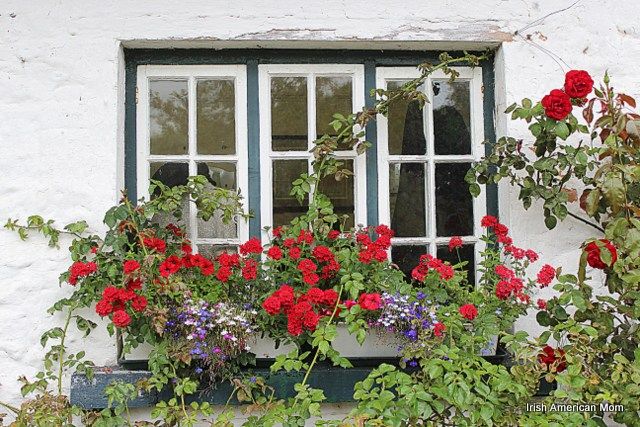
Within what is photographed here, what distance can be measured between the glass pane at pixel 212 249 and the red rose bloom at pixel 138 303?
55cm

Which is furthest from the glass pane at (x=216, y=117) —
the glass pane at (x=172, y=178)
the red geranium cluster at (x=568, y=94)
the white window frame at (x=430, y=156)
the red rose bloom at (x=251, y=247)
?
the red geranium cluster at (x=568, y=94)

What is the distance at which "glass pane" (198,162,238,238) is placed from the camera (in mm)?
3488

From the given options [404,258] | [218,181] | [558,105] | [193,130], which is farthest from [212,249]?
[558,105]

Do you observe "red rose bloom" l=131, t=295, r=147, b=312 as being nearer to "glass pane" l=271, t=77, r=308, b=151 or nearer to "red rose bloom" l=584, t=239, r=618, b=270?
"glass pane" l=271, t=77, r=308, b=151

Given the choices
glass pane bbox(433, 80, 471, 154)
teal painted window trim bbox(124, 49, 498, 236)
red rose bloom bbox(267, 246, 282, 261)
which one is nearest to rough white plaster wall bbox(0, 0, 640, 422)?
teal painted window trim bbox(124, 49, 498, 236)

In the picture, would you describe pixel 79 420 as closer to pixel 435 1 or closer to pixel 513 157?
pixel 513 157

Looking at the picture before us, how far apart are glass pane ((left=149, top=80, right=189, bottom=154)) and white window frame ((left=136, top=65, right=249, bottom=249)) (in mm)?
31

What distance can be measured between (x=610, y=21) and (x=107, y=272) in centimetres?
257

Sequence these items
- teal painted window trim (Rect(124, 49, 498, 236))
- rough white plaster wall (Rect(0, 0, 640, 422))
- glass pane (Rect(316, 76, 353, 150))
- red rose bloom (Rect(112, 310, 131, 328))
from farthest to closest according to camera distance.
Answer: glass pane (Rect(316, 76, 353, 150)), teal painted window trim (Rect(124, 49, 498, 236)), rough white plaster wall (Rect(0, 0, 640, 422)), red rose bloom (Rect(112, 310, 131, 328))

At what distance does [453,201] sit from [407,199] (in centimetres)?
23

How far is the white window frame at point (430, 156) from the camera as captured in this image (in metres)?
3.52

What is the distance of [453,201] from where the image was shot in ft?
11.7

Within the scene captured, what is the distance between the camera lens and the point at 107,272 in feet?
10.2

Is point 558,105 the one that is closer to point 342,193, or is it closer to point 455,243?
point 455,243
